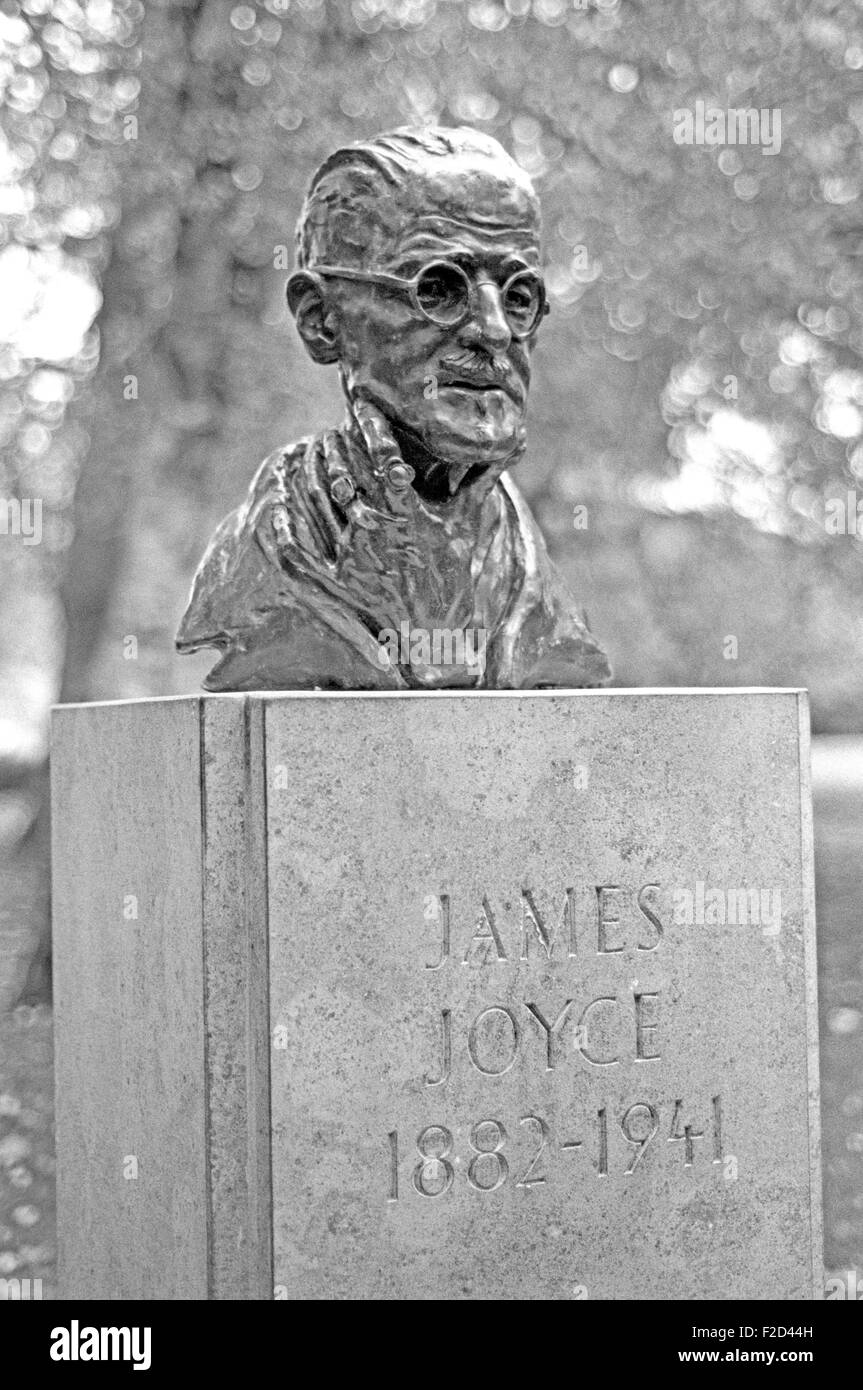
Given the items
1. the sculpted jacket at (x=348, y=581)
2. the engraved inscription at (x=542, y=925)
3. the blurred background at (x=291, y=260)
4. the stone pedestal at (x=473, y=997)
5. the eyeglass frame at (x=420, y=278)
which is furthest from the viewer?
the blurred background at (x=291, y=260)

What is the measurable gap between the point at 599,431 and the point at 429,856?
5769 millimetres

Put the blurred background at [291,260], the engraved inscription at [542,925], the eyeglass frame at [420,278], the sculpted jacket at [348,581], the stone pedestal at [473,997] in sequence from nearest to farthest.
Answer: the stone pedestal at [473,997] < the engraved inscription at [542,925] < the eyeglass frame at [420,278] < the sculpted jacket at [348,581] < the blurred background at [291,260]

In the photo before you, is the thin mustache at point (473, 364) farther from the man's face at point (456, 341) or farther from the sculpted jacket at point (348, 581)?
the sculpted jacket at point (348, 581)

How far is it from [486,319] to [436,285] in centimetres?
15

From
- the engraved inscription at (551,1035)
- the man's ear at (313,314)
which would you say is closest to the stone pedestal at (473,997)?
the engraved inscription at (551,1035)

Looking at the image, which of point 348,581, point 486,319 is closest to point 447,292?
point 486,319

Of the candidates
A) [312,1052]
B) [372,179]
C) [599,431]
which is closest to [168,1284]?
[312,1052]

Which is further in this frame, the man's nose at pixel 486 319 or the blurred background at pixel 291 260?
the blurred background at pixel 291 260

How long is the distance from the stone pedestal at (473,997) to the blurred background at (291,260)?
3.63 metres

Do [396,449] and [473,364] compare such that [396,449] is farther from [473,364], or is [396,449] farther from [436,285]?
[436,285]

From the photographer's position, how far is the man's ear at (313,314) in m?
4.62

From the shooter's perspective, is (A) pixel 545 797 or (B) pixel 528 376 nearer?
(A) pixel 545 797

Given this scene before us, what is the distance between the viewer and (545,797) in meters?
4.14

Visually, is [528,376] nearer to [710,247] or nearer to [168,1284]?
[168,1284]
